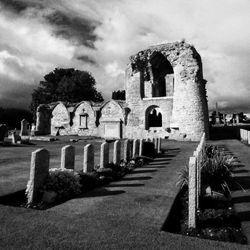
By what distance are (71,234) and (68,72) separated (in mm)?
62395

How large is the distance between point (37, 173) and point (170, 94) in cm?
3057

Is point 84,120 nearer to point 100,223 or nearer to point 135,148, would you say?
point 135,148

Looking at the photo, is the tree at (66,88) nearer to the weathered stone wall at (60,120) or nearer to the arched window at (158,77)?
the weathered stone wall at (60,120)

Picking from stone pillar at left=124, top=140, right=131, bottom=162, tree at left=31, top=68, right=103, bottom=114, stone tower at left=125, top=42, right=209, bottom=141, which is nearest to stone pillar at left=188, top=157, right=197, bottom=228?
stone pillar at left=124, top=140, right=131, bottom=162

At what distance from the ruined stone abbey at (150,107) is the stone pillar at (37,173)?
22.7m

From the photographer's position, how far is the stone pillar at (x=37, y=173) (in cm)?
641

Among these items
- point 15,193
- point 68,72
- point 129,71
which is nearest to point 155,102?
point 129,71

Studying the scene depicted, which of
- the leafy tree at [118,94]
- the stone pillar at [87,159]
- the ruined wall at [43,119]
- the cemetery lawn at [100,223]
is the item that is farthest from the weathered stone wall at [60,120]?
the cemetery lawn at [100,223]

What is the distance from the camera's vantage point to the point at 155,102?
3109cm

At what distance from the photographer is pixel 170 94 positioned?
3525cm

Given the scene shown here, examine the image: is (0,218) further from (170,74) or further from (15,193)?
(170,74)

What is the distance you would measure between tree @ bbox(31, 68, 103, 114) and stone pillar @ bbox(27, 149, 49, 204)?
5024cm

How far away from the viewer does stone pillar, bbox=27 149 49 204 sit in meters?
6.41

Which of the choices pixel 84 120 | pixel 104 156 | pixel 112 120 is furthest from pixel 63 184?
pixel 84 120
